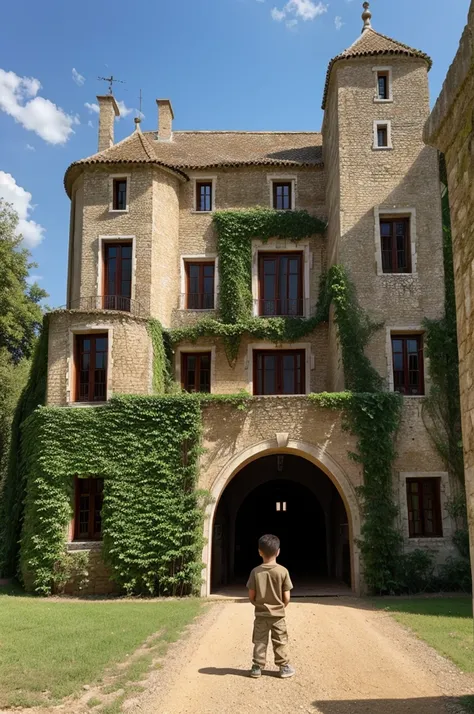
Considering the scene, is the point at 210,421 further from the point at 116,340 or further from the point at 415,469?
the point at 415,469

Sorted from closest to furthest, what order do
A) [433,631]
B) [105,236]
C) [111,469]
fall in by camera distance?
[433,631]
[111,469]
[105,236]

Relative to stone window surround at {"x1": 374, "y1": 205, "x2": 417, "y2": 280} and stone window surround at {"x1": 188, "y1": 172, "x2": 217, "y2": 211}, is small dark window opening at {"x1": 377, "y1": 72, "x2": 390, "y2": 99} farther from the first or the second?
stone window surround at {"x1": 188, "y1": 172, "x2": 217, "y2": 211}

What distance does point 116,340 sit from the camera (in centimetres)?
1994

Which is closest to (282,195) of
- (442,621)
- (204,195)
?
(204,195)

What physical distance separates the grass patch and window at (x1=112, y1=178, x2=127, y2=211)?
16014mm

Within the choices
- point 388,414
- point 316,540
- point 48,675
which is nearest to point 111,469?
point 388,414

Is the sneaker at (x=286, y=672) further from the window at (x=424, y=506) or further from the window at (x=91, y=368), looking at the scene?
the window at (x=91, y=368)

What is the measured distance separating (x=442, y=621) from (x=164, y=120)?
23083 millimetres

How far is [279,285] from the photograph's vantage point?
934 inches

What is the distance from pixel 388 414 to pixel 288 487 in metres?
10.6

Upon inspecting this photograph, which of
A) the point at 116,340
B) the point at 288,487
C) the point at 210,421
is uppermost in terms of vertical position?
the point at 116,340

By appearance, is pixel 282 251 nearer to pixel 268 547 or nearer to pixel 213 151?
pixel 213 151

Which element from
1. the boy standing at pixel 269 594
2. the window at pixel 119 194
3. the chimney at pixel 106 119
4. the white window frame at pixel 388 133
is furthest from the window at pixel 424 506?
the chimney at pixel 106 119

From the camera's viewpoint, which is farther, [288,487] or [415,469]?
[288,487]
